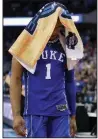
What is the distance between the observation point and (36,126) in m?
2.35

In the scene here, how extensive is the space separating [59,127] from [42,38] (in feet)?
1.58

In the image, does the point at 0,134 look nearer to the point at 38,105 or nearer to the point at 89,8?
the point at 38,105

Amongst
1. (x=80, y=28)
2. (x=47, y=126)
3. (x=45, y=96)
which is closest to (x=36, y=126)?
(x=47, y=126)

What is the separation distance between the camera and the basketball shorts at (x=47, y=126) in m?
2.35

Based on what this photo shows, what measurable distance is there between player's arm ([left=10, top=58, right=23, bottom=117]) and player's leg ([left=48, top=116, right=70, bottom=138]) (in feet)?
0.63

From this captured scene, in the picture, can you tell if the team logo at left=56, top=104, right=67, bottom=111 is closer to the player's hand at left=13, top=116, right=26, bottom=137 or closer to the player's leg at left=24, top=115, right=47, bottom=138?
the player's leg at left=24, top=115, right=47, bottom=138

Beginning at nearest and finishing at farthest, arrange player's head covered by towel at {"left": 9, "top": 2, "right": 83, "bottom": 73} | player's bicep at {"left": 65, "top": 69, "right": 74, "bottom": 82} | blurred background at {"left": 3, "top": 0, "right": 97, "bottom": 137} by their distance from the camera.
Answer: player's head covered by towel at {"left": 9, "top": 2, "right": 83, "bottom": 73} → player's bicep at {"left": 65, "top": 69, "right": 74, "bottom": 82} → blurred background at {"left": 3, "top": 0, "right": 97, "bottom": 137}

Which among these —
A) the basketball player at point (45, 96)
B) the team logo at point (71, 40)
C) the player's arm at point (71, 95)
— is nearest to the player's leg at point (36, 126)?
the basketball player at point (45, 96)

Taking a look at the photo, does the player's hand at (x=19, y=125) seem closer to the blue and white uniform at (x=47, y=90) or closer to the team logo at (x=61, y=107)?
the blue and white uniform at (x=47, y=90)

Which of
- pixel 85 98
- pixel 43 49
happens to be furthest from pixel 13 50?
pixel 85 98

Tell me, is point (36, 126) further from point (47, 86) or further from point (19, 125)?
point (47, 86)

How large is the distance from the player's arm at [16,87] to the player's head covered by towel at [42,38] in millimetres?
56

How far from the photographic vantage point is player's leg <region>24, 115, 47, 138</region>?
2.34 meters

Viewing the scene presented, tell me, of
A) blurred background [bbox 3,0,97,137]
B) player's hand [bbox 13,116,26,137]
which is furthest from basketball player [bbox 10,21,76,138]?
blurred background [bbox 3,0,97,137]
